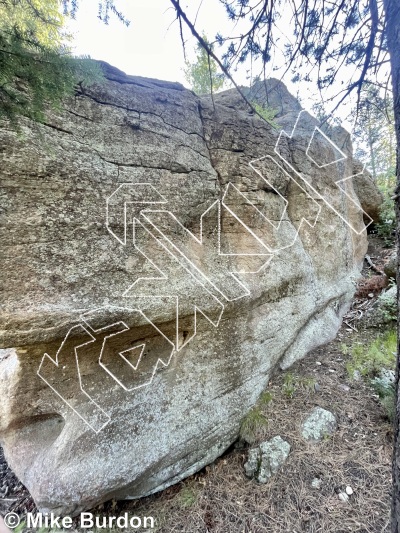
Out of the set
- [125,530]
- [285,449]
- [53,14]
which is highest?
[53,14]

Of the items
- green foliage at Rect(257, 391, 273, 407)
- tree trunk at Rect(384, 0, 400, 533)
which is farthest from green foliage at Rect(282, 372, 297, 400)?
tree trunk at Rect(384, 0, 400, 533)

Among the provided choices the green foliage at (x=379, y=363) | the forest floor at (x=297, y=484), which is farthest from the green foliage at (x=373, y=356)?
the forest floor at (x=297, y=484)

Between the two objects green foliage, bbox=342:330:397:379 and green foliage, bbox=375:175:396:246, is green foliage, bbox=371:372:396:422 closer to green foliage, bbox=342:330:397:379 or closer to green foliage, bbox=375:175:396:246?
green foliage, bbox=342:330:397:379

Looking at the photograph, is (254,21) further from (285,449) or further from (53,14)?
(285,449)

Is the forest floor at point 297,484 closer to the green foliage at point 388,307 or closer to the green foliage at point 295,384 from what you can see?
the green foliage at point 295,384

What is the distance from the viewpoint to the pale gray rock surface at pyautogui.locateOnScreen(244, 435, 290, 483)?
2.70 m

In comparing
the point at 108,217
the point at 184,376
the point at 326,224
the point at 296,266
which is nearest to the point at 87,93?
the point at 108,217

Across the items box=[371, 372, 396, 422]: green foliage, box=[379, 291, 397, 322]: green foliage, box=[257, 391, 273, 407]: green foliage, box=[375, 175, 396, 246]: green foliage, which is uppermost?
box=[375, 175, 396, 246]: green foliage

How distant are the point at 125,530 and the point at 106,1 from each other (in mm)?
4774

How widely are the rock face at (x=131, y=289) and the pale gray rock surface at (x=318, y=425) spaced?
694 millimetres

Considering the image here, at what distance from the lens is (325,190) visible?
5.00m
